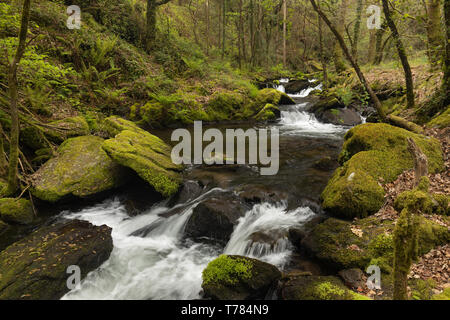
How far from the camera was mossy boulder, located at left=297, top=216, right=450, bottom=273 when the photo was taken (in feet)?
12.6

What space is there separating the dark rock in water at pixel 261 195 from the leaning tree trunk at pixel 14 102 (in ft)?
17.1

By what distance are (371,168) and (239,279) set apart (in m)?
3.87

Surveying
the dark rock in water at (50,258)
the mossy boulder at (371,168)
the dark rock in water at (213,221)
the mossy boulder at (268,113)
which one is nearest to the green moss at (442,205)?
the mossy boulder at (371,168)

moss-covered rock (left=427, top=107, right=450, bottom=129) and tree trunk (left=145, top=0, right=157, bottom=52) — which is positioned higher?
tree trunk (left=145, top=0, right=157, bottom=52)

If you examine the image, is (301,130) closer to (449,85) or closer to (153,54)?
(449,85)

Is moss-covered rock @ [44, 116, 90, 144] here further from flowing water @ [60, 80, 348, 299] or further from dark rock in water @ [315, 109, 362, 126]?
dark rock in water @ [315, 109, 362, 126]

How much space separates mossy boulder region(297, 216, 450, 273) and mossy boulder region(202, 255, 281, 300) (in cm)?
99

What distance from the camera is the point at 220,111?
15094 millimetres

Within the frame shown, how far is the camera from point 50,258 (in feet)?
14.1

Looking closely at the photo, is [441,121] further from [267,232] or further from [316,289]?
[316,289]

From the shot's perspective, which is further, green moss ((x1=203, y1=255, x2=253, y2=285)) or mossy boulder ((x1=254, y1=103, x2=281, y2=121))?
mossy boulder ((x1=254, y1=103, x2=281, y2=121))

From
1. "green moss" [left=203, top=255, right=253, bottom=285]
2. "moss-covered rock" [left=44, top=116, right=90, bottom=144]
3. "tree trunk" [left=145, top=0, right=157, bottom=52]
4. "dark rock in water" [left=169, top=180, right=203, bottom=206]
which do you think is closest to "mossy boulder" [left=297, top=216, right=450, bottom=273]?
"green moss" [left=203, top=255, right=253, bottom=285]

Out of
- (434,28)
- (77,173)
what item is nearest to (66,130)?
(77,173)

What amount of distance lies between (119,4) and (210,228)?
16.5m
